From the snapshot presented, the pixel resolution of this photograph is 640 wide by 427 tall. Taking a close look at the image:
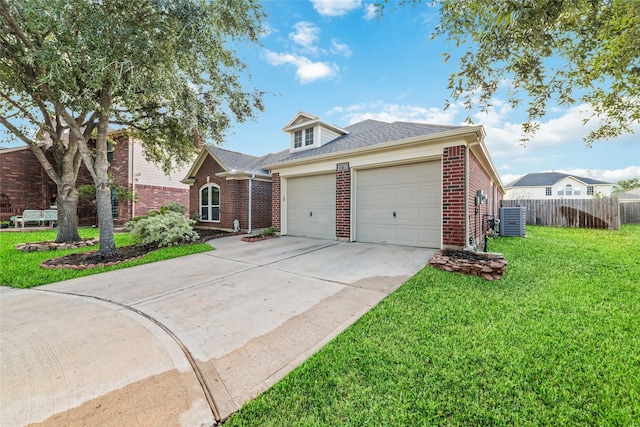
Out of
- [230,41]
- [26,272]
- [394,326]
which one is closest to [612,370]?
[394,326]

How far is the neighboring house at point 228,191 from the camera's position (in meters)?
11.9

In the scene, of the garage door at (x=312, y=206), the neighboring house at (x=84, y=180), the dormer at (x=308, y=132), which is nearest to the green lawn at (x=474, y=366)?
the garage door at (x=312, y=206)

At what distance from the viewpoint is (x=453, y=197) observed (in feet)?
20.7

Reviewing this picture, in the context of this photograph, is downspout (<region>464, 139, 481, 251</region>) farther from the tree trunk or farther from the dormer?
the tree trunk

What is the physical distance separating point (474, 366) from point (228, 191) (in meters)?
11.7

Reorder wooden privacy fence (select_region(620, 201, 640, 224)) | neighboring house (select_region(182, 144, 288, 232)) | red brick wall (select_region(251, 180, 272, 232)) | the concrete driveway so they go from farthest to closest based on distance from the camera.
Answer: wooden privacy fence (select_region(620, 201, 640, 224))
red brick wall (select_region(251, 180, 272, 232))
neighboring house (select_region(182, 144, 288, 232))
the concrete driveway

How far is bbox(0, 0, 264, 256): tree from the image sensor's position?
17.0 feet

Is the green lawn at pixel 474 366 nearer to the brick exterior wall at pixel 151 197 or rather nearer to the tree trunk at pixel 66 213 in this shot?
the tree trunk at pixel 66 213

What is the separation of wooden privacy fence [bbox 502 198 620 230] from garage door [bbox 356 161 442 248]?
12662 mm

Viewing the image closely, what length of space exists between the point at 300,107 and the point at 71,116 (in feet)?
25.6

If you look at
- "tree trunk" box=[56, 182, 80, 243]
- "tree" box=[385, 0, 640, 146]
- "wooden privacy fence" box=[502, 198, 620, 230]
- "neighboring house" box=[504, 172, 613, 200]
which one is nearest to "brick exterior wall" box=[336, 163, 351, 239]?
"tree" box=[385, 0, 640, 146]

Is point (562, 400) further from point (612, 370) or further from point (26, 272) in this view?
point (26, 272)

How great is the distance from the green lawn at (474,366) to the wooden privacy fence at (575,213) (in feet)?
43.0

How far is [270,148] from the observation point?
1622 cm
